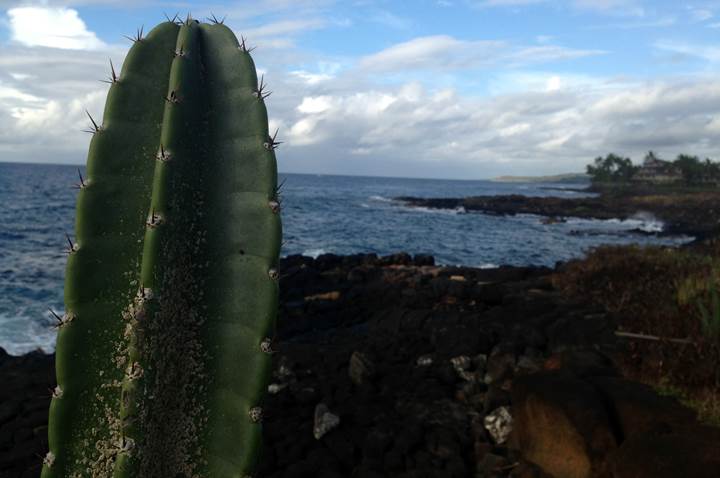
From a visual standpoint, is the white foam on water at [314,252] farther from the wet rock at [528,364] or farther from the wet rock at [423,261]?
the wet rock at [528,364]

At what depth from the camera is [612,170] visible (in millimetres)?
118750

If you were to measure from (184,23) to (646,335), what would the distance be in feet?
20.6

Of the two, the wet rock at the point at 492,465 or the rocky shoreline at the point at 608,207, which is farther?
the rocky shoreline at the point at 608,207

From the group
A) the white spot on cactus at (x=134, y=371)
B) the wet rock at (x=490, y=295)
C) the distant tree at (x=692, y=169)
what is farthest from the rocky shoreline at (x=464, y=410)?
the distant tree at (x=692, y=169)

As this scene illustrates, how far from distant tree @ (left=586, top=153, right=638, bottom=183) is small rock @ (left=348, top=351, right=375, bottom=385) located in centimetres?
11818

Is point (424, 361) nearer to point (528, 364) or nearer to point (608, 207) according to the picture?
point (528, 364)

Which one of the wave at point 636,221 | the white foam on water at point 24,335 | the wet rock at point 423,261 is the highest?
the wave at point 636,221

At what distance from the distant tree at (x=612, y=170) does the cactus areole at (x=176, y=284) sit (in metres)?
122

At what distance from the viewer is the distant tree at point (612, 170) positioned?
115 m

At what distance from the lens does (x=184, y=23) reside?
2.90m

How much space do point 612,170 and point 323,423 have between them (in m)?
124

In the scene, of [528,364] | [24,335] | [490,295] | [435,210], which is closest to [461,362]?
[528,364]

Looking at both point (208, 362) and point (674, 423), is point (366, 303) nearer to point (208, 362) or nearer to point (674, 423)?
point (674, 423)

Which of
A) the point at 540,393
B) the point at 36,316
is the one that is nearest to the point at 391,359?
the point at 540,393
